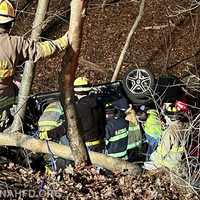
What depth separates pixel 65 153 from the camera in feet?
24.6

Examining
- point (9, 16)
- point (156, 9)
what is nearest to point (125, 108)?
point (9, 16)

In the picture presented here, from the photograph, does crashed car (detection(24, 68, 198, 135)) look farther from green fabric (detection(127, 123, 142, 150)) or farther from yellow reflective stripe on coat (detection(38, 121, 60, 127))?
yellow reflective stripe on coat (detection(38, 121, 60, 127))

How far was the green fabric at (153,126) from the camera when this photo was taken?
8141mm

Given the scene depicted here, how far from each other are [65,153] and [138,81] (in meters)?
1.82

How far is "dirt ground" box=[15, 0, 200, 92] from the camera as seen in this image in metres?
15.1

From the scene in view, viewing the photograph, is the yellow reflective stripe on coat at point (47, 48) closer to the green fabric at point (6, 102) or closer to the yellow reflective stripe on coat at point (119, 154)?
the green fabric at point (6, 102)

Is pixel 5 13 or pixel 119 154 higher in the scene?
pixel 5 13

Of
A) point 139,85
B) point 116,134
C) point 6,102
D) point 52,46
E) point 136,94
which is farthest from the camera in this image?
point 139,85

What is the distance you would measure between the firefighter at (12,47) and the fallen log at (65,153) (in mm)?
650

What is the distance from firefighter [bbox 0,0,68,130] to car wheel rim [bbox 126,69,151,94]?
6.26ft

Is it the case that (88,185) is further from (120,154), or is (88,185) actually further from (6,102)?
(6,102)

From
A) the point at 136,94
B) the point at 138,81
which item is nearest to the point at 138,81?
the point at 138,81

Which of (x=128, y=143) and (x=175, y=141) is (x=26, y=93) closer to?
(x=128, y=143)

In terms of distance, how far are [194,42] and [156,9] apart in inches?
79.1
